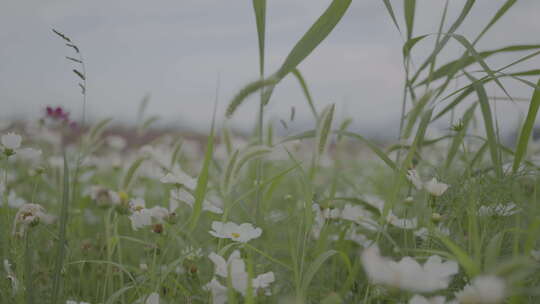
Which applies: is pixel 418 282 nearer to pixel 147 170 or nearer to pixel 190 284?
pixel 190 284

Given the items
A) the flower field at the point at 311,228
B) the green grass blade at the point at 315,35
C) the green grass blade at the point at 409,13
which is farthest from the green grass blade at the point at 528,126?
the green grass blade at the point at 315,35

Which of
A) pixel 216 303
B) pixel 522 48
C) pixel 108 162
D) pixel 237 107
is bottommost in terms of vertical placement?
pixel 108 162

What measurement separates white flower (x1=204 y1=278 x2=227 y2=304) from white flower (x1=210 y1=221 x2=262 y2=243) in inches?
4.4

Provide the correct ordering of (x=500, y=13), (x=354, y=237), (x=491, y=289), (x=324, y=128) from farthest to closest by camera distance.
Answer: (x=354, y=237)
(x=500, y=13)
(x=324, y=128)
(x=491, y=289)

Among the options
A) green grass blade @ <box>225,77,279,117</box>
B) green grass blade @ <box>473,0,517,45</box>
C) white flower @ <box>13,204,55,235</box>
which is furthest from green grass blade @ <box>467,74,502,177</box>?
white flower @ <box>13,204,55,235</box>

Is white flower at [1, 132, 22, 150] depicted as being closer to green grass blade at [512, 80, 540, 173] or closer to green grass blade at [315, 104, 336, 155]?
green grass blade at [315, 104, 336, 155]

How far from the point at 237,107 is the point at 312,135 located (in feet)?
1.02

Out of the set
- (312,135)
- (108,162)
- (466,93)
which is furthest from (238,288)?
(108,162)

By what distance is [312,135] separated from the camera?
113 centimetres

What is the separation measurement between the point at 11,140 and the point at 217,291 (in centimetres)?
60

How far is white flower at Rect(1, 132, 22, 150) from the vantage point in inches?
39.2

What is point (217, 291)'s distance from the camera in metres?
0.78

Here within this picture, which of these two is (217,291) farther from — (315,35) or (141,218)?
(315,35)

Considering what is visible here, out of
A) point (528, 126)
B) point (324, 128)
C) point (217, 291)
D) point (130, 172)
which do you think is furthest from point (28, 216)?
point (528, 126)
